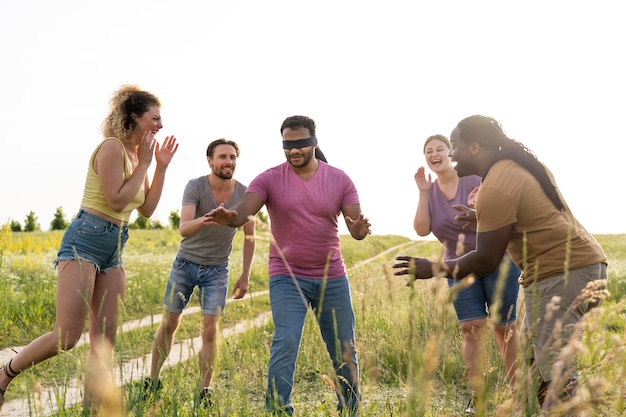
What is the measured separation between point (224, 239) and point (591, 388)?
14.6 ft

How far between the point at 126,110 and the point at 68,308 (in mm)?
1567

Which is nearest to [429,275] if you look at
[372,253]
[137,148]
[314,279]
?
[314,279]

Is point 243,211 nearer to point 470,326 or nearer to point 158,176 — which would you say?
point 158,176

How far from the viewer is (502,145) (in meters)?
3.91

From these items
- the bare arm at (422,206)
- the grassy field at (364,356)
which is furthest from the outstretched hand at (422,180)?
the grassy field at (364,356)

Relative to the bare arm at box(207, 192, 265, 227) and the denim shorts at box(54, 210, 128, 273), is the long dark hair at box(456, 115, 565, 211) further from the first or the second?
the denim shorts at box(54, 210, 128, 273)

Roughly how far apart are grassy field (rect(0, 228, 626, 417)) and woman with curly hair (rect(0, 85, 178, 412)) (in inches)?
9.0

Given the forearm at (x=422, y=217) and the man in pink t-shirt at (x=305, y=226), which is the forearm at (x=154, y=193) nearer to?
the man in pink t-shirt at (x=305, y=226)

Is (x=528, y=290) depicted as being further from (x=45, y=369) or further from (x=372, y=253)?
(x=372, y=253)

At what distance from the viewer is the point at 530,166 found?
368 cm

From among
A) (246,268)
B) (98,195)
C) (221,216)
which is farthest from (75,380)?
(221,216)

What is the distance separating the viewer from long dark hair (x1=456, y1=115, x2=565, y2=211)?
365 cm

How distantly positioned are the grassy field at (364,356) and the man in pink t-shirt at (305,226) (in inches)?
10.7

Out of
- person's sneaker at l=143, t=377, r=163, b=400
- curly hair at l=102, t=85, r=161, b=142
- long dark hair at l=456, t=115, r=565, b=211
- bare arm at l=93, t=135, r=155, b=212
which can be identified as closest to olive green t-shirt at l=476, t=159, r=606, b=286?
long dark hair at l=456, t=115, r=565, b=211
